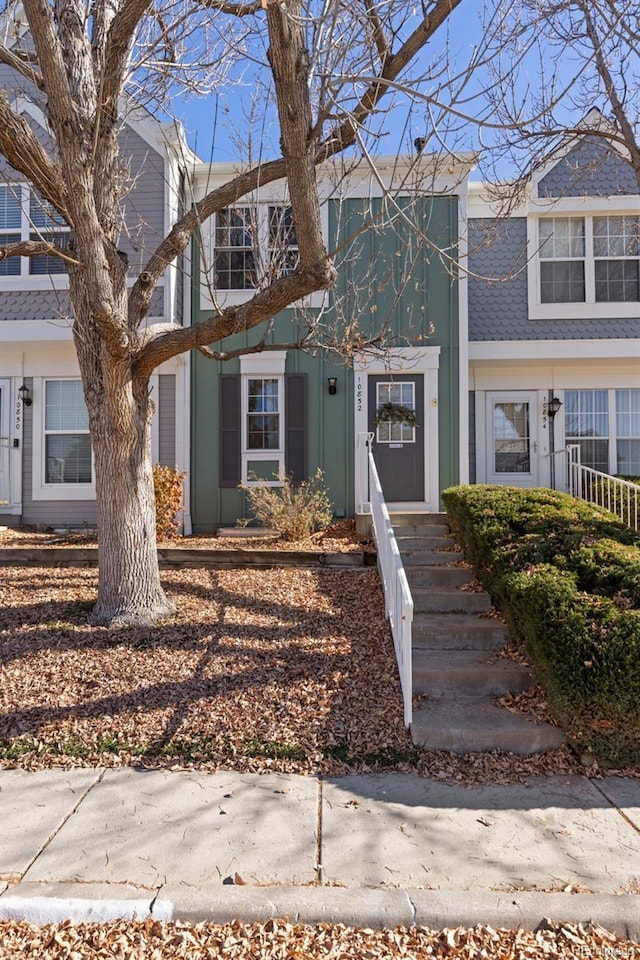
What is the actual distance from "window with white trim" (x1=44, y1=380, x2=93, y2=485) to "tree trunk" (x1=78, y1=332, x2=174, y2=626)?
5.01 m

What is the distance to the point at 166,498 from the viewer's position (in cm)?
827

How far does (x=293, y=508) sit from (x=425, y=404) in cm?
290

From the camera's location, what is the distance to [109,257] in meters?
5.20

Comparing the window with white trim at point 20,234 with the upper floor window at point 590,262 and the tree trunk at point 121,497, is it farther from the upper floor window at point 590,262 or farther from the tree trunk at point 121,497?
the upper floor window at point 590,262

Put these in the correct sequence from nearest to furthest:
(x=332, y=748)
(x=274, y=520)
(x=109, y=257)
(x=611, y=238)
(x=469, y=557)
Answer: (x=332, y=748) < (x=109, y=257) < (x=469, y=557) < (x=274, y=520) < (x=611, y=238)

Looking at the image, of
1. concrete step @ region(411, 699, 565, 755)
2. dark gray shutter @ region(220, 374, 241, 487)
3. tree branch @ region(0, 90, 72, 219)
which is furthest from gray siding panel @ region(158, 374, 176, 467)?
concrete step @ region(411, 699, 565, 755)

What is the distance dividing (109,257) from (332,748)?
4.33 m

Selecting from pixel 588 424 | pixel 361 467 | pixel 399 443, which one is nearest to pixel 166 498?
pixel 361 467

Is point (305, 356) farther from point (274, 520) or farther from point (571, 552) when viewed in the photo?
point (571, 552)

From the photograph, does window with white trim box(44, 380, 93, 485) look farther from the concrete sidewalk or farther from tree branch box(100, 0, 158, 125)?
the concrete sidewalk

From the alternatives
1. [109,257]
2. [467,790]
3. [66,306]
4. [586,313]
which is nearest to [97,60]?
[109,257]

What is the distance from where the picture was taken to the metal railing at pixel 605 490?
7758 millimetres

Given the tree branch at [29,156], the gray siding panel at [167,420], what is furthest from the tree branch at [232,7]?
the gray siding panel at [167,420]

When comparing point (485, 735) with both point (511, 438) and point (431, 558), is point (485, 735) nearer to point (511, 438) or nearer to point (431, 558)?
point (431, 558)
